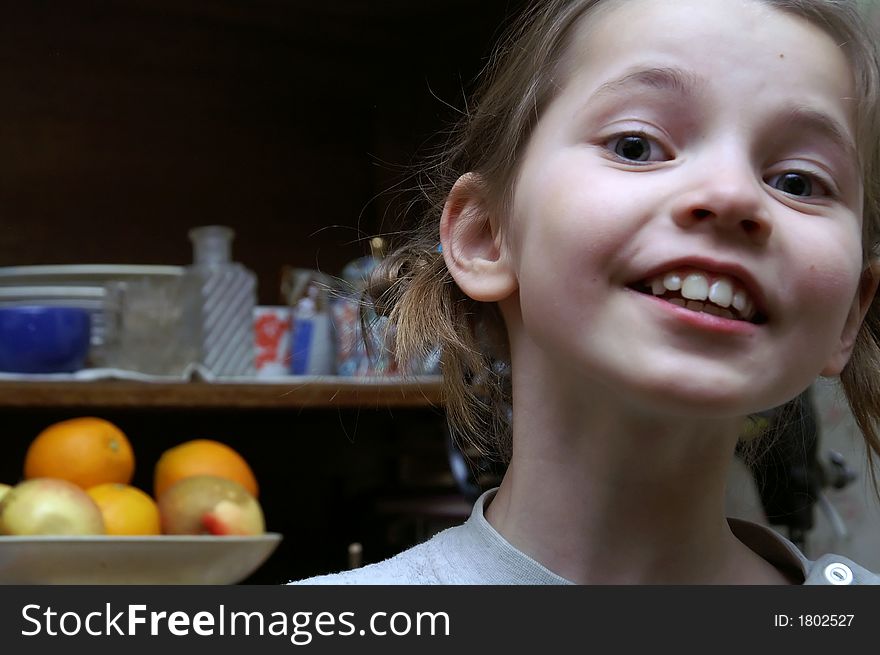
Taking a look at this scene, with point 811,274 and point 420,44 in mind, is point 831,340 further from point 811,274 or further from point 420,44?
point 420,44

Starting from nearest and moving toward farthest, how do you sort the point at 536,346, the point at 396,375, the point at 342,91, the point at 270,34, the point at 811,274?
the point at 811,274
the point at 536,346
the point at 396,375
the point at 270,34
the point at 342,91

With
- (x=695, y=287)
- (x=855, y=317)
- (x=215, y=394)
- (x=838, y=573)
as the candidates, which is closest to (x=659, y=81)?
(x=695, y=287)

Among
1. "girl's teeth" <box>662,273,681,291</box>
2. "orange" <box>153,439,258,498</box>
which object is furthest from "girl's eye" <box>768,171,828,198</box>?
"orange" <box>153,439,258,498</box>

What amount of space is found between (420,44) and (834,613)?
5.19 feet

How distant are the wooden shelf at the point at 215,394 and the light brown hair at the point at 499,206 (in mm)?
342

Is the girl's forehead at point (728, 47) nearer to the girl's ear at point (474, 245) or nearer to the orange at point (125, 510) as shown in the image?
the girl's ear at point (474, 245)

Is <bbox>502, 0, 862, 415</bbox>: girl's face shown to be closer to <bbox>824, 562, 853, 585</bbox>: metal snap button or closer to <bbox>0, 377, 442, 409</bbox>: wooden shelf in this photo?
<bbox>824, 562, 853, 585</bbox>: metal snap button

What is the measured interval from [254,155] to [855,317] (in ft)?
4.70

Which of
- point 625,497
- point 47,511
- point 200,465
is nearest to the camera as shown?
point 625,497

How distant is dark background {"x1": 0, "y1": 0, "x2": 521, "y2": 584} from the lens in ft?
6.11

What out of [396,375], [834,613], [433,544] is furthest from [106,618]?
[396,375]

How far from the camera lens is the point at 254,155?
206cm

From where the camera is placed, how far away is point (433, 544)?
84cm

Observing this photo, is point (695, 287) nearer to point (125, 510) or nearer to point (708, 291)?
point (708, 291)
